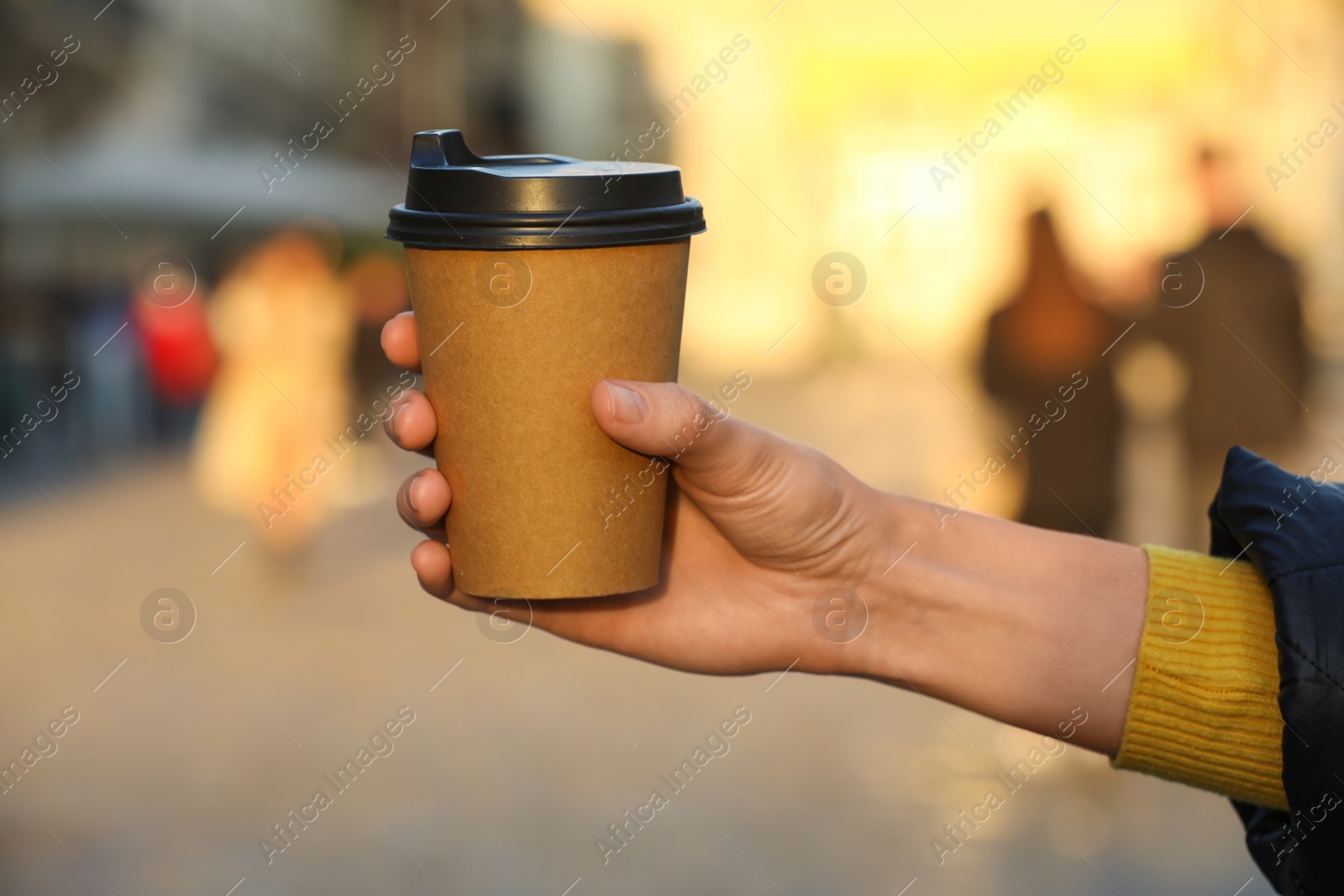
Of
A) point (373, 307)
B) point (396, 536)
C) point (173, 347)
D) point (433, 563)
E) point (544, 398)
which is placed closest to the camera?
point (544, 398)

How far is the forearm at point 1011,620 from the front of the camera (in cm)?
211

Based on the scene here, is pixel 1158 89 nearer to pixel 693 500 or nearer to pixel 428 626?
pixel 428 626

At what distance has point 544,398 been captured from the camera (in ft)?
6.35

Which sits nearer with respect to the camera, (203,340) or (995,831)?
(995,831)

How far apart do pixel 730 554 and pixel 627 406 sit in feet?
2.07

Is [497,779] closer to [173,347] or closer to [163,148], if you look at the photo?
[173,347]

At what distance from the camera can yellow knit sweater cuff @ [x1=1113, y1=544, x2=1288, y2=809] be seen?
1945 mm

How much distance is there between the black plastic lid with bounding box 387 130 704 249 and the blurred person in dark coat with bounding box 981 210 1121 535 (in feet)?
15.8

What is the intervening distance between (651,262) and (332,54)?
3123cm

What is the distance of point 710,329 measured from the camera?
29594 mm

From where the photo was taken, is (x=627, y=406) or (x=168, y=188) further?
(x=168, y=188)

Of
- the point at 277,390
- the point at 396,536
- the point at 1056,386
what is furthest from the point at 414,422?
the point at 396,536

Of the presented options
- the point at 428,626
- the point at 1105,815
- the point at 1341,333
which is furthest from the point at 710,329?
the point at 1105,815

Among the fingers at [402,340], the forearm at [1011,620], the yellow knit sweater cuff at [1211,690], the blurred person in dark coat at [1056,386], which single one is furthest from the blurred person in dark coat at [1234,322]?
the fingers at [402,340]
